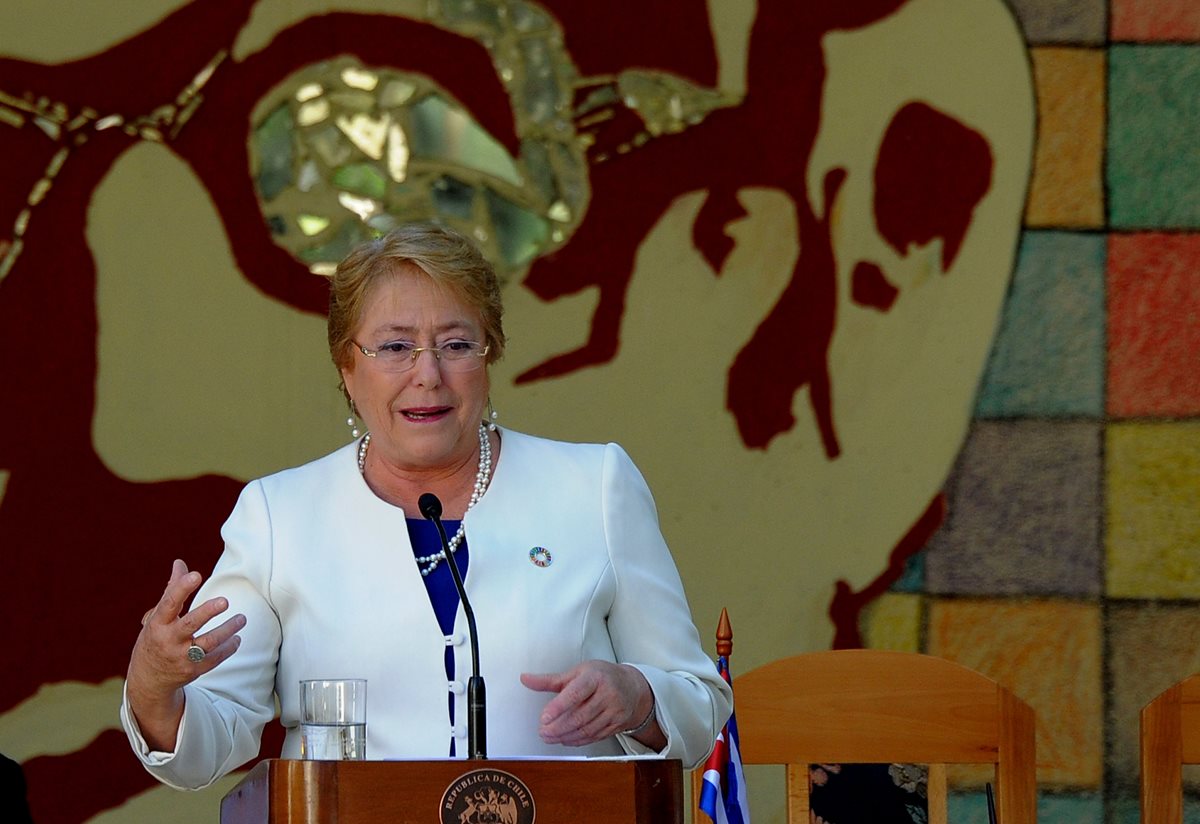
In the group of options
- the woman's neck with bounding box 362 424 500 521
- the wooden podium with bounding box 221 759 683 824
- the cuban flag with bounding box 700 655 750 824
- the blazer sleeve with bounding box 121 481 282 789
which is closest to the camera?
the wooden podium with bounding box 221 759 683 824

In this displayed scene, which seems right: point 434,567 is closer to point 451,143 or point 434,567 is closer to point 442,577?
point 442,577

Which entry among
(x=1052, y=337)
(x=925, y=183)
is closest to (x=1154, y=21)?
(x=925, y=183)

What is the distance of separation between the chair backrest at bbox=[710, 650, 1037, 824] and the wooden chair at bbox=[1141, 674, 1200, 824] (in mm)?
192

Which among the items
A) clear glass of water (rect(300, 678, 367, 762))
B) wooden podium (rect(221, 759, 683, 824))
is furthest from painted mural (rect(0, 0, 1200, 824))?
wooden podium (rect(221, 759, 683, 824))

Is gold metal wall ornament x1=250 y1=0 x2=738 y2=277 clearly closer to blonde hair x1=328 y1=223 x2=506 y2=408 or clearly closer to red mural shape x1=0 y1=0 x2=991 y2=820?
red mural shape x1=0 y1=0 x2=991 y2=820

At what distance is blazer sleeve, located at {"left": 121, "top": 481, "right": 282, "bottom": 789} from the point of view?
99.3 inches

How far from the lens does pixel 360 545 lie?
2.70 meters

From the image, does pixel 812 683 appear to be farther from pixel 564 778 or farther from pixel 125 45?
pixel 125 45

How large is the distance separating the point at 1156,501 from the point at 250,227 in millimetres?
2092

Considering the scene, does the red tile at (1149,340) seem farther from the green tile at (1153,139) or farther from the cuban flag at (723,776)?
the cuban flag at (723,776)

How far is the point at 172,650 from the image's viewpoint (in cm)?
226

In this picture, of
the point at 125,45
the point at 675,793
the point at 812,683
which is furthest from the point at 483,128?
the point at 675,793

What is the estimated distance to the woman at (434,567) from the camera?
8.46 feet

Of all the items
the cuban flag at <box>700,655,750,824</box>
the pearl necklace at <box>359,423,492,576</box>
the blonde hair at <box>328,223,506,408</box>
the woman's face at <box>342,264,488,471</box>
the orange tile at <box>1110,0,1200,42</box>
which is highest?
the orange tile at <box>1110,0,1200,42</box>
